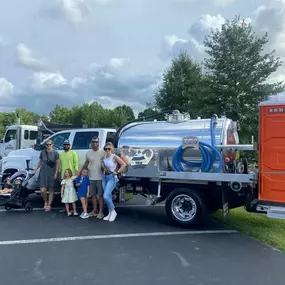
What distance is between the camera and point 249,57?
20.8 meters

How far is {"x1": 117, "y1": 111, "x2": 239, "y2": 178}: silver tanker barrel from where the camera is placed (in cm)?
779

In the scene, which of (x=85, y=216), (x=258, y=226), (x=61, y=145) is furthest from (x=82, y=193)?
(x=258, y=226)

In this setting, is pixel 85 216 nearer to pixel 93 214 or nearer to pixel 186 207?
pixel 93 214

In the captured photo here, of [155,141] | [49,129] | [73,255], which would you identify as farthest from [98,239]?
[49,129]

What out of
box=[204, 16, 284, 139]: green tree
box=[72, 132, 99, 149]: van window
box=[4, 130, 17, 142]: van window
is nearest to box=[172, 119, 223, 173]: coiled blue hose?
box=[72, 132, 99, 149]: van window

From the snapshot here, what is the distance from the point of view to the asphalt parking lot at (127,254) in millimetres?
4934

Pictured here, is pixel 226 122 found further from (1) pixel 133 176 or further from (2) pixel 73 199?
(2) pixel 73 199

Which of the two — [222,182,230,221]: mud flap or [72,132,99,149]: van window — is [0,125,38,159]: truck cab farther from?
[222,182,230,221]: mud flap

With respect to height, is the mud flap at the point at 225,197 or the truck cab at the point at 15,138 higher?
the truck cab at the point at 15,138

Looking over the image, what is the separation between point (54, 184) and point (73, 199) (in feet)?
3.05

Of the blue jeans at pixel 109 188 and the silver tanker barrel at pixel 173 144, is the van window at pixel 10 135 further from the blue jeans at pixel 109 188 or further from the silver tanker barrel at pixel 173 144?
the blue jeans at pixel 109 188

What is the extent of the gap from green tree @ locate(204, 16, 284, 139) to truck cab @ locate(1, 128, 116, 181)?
36.9 ft

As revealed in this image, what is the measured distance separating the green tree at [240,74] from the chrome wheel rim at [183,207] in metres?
12.5

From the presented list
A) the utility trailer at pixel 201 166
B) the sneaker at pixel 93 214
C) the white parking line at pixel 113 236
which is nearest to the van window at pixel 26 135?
the utility trailer at pixel 201 166
